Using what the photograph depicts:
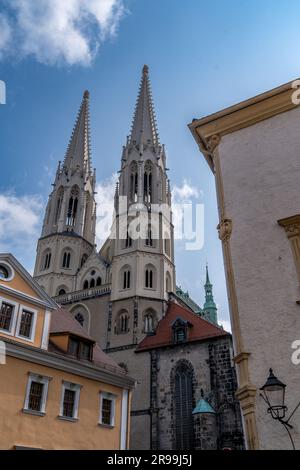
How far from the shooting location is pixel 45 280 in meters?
44.4

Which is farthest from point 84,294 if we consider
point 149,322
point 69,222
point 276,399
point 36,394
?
point 276,399

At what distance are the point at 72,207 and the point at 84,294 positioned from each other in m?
15.3

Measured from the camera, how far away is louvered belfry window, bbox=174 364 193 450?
2869 centimetres

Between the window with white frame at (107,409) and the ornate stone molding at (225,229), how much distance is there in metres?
11.0

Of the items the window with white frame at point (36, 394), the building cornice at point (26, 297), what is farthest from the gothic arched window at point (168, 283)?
the window with white frame at point (36, 394)

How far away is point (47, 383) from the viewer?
54.3 ft

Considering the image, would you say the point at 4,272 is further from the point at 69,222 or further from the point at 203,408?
the point at 69,222

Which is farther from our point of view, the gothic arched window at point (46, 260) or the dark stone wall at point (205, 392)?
the gothic arched window at point (46, 260)

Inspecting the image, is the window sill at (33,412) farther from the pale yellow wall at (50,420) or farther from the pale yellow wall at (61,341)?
the pale yellow wall at (61,341)

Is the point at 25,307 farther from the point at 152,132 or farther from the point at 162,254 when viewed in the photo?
the point at 152,132

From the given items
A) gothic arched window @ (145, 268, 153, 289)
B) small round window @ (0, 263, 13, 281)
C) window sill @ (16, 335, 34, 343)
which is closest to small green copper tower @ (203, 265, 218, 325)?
gothic arched window @ (145, 268, 153, 289)

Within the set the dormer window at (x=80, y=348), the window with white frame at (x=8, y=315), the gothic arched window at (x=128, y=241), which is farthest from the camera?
the gothic arched window at (x=128, y=241)

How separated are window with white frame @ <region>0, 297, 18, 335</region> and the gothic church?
1634cm

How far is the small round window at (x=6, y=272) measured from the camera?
17094 mm
